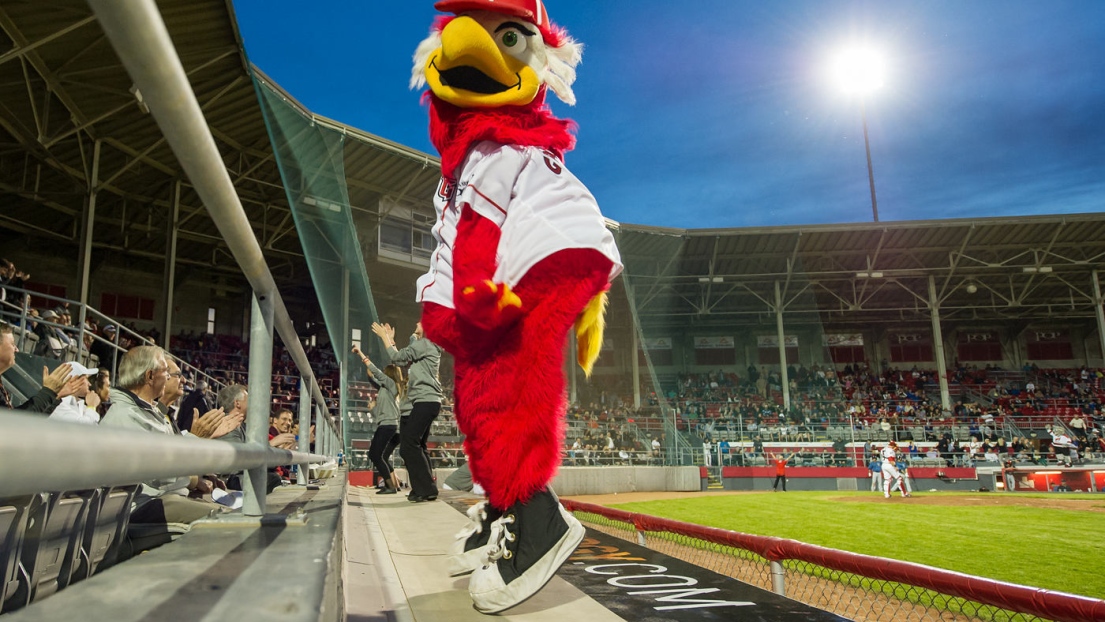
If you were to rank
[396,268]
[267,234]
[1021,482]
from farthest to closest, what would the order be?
[267,234] < [1021,482] < [396,268]

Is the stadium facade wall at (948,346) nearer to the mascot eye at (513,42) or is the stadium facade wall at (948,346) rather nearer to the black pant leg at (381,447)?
the black pant leg at (381,447)

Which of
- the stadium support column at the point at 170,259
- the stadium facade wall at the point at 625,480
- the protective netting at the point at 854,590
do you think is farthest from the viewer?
the stadium support column at the point at 170,259

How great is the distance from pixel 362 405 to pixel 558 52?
16.2 feet

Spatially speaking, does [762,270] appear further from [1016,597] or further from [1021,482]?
[1016,597]

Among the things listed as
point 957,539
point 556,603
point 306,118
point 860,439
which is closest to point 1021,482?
point 860,439

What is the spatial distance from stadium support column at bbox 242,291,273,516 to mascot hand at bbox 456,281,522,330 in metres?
0.42

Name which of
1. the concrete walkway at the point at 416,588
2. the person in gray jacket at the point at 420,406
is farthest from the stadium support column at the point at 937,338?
the concrete walkway at the point at 416,588

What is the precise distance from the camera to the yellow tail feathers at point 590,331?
2048 millimetres

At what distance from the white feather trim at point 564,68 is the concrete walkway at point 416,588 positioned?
1407mm

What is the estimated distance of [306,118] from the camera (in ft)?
24.3

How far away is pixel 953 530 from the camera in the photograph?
6.45m

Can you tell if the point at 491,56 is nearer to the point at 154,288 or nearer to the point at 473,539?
the point at 473,539

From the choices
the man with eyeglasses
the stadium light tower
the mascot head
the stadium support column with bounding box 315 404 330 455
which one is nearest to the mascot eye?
the mascot head

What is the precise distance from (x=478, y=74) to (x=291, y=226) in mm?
15950
